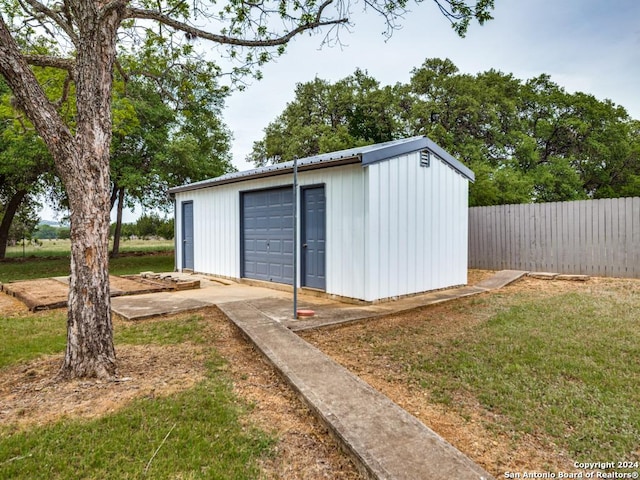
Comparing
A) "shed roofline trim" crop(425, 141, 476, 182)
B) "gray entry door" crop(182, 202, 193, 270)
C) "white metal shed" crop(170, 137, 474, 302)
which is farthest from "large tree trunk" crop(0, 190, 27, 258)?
"shed roofline trim" crop(425, 141, 476, 182)

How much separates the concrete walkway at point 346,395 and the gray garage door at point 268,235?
1643 millimetres

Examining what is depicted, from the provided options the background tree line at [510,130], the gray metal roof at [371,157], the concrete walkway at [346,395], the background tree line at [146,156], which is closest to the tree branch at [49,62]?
the concrete walkway at [346,395]

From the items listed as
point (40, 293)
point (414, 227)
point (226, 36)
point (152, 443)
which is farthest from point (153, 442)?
point (40, 293)

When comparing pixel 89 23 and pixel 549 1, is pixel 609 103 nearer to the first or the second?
pixel 549 1

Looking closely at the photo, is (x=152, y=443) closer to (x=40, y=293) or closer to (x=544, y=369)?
(x=544, y=369)

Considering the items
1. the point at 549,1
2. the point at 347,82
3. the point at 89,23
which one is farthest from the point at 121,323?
the point at 347,82

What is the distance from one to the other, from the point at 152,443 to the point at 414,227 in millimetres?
5554

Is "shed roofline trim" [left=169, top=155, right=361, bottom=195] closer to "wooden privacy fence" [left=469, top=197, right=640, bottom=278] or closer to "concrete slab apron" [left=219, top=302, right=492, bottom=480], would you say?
"concrete slab apron" [left=219, top=302, right=492, bottom=480]

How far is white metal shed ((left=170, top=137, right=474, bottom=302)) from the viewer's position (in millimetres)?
6266

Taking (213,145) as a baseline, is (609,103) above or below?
above

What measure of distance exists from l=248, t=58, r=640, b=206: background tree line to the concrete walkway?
11.8 m

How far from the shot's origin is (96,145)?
3254mm

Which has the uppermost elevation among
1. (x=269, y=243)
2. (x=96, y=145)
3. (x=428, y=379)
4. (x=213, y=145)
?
(x=213, y=145)

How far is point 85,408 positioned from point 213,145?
597 inches
